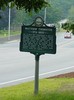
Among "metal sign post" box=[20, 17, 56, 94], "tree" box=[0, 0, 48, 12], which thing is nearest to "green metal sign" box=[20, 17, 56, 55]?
"metal sign post" box=[20, 17, 56, 94]

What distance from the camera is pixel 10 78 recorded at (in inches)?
701

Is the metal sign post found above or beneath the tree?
beneath

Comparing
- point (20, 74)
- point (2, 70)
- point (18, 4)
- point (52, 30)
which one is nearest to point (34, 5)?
point (18, 4)

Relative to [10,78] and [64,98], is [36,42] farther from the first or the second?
[10,78]

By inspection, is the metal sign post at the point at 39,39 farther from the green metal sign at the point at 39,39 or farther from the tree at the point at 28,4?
the tree at the point at 28,4

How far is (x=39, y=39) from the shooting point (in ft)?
30.7

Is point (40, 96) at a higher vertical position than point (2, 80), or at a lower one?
higher

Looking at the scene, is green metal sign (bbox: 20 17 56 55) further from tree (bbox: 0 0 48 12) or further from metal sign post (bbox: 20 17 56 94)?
tree (bbox: 0 0 48 12)

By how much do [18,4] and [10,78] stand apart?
10.1 m

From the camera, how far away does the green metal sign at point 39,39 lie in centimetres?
933

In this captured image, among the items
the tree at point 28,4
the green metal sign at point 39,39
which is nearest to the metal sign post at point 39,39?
the green metal sign at point 39,39

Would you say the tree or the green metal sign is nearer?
the tree

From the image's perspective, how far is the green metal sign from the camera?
9328 millimetres

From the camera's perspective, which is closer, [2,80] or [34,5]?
[34,5]
